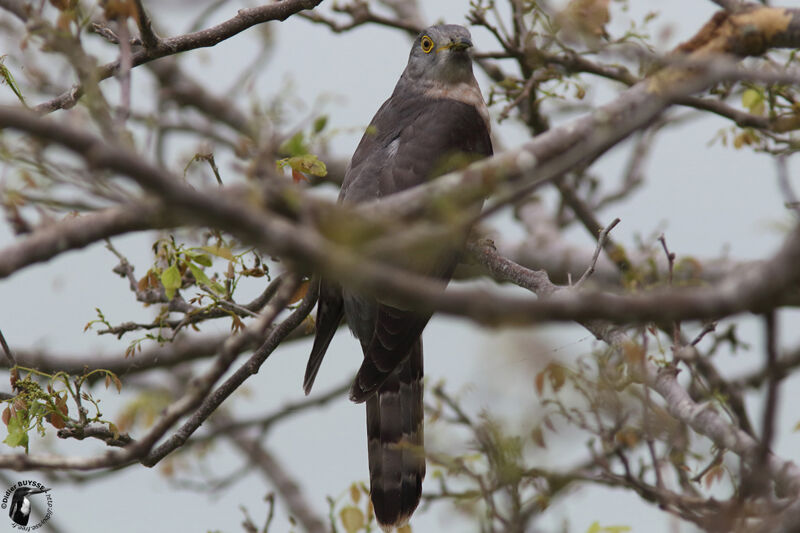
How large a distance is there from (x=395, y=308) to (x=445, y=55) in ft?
6.62

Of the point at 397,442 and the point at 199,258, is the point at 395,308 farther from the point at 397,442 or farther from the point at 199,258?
the point at 199,258

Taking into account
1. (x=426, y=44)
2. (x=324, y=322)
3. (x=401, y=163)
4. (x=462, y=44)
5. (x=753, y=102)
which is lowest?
(x=324, y=322)

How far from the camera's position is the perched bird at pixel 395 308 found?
425 centimetres

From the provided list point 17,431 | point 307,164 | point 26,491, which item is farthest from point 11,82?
point 26,491

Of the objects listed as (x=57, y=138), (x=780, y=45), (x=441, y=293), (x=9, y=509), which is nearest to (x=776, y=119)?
(x=780, y=45)

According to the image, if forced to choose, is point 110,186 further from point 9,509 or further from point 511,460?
point 9,509

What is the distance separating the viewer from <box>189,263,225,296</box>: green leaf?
335 centimetres

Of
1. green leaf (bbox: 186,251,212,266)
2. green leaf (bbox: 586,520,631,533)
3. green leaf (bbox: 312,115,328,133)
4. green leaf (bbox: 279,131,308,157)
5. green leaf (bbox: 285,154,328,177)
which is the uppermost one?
green leaf (bbox: 285,154,328,177)

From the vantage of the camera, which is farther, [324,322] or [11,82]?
[324,322]

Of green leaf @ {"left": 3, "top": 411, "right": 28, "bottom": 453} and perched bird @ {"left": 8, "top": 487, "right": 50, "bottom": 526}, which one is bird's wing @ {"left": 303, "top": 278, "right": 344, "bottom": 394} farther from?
perched bird @ {"left": 8, "top": 487, "right": 50, "bottom": 526}

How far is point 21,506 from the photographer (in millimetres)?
4539

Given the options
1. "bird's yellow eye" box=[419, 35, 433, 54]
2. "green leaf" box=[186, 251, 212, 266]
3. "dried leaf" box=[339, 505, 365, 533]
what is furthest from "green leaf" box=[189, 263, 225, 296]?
"bird's yellow eye" box=[419, 35, 433, 54]

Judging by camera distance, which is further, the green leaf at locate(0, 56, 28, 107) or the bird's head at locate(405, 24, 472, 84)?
the bird's head at locate(405, 24, 472, 84)

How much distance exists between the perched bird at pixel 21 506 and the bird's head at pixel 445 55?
11.0 ft
